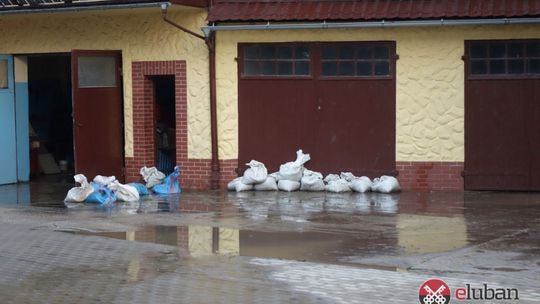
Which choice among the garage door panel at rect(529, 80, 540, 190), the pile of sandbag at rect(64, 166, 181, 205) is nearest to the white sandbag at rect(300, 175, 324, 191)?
the pile of sandbag at rect(64, 166, 181, 205)

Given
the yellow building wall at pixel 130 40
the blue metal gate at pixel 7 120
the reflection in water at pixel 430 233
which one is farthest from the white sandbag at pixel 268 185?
the blue metal gate at pixel 7 120

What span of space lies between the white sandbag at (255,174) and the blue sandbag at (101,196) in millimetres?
2327

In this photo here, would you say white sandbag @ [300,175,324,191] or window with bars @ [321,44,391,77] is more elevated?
window with bars @ [321,44,391,77]

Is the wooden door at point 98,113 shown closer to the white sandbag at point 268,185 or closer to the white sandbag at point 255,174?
the white sandbag at point 255,174

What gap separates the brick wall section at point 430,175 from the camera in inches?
593

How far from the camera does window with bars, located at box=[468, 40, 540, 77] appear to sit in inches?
577

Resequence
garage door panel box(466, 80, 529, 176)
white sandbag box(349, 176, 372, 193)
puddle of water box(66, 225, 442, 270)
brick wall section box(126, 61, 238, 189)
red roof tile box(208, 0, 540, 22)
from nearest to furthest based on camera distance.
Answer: puddle of water box(66, 225, 442, 270) < red roof tile box(208, 0, 540, 22) < garage door panel box(466, 80, 529, 176) < white sandbag box(349, 176, 372, 193) < brick wall section box(126, 61, 238, 189)

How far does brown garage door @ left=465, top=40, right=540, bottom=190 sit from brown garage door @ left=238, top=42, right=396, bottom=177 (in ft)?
4.24

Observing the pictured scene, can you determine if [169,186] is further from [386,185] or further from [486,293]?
[486,293]

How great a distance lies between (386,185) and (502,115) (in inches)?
85.6

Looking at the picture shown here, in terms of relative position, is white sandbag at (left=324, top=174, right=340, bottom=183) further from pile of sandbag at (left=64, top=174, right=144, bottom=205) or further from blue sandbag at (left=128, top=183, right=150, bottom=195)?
pile of sandbag at (left=64, top=174, right=144, bottom=205)

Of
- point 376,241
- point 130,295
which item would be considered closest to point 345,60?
point 376,241

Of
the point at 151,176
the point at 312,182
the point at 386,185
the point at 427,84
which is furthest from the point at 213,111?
the point at 427,84

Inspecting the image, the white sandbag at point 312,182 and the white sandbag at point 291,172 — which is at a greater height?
the white sandbag at point 291,172
